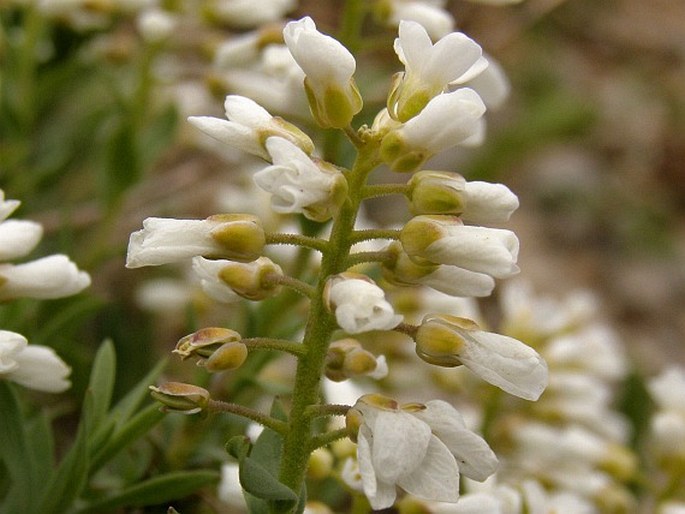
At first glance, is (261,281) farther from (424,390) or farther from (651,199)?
(651,199)

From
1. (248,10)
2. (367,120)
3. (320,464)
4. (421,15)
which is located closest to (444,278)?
(320,464)

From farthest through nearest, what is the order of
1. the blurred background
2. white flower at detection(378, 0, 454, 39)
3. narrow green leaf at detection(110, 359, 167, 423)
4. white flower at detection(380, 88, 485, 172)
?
the blurred background < white flower at detection(378, 0, 454, 39) < narrow green leaf at detection(110, 359, 167, 423) < white flower at detection(380, 88, 485, 172)

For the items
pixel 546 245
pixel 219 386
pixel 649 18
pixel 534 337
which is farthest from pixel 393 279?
pixel 649 18

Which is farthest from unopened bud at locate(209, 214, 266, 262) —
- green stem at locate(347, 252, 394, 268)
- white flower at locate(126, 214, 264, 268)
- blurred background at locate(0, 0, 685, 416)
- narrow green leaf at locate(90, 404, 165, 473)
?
blurred background at locate(0, 0, 685, 416)

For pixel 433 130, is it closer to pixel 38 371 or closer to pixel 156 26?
pixel 38 371

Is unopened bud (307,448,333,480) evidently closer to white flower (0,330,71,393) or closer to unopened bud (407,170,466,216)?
white flower (0,330,71,393)

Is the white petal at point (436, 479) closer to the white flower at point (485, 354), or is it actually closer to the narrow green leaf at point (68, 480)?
the white flower at point (485, 354)
